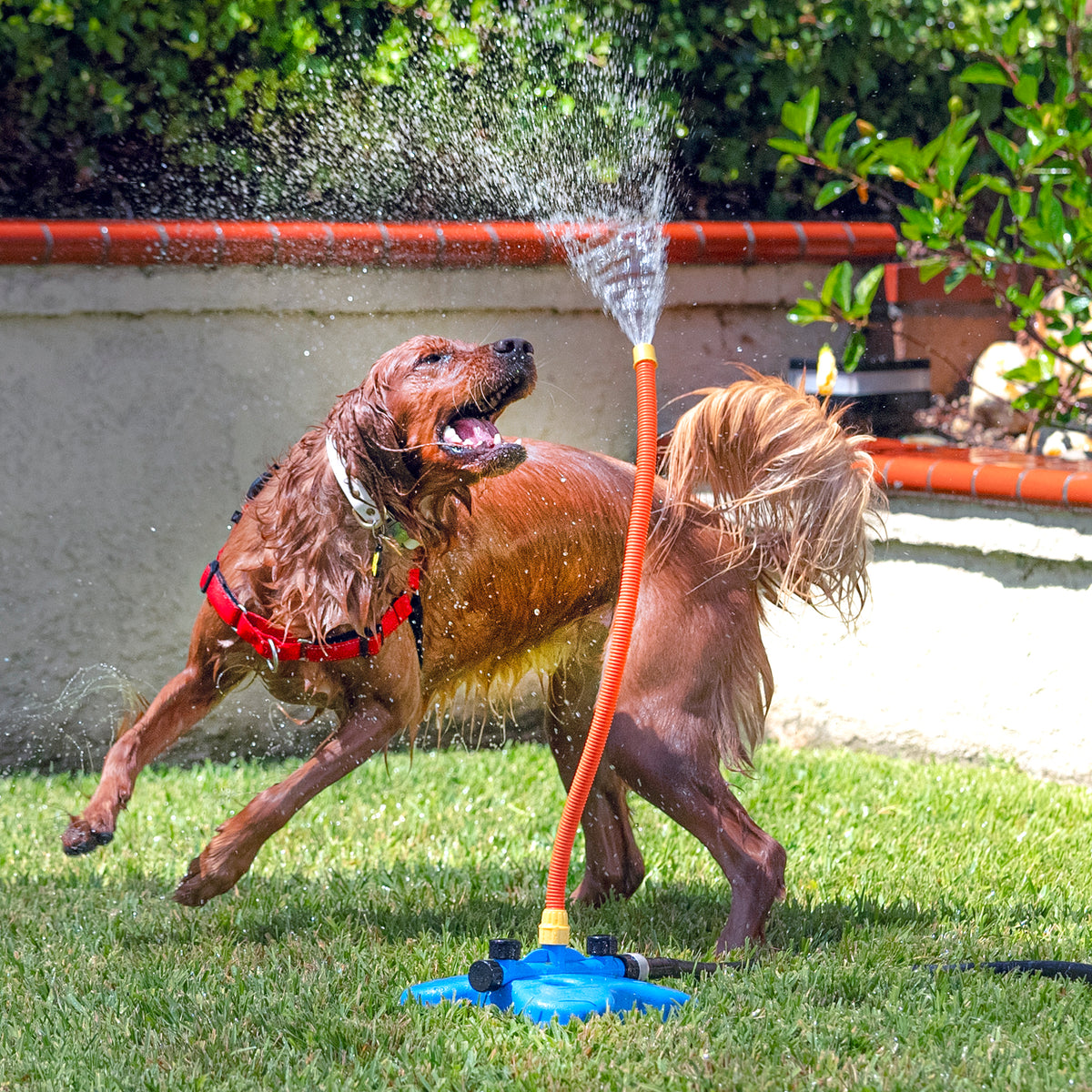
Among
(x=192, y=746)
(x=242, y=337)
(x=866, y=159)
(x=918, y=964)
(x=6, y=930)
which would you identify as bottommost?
(x=192, y=746)

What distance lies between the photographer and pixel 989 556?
17.1 ft

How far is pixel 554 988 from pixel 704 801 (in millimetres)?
721

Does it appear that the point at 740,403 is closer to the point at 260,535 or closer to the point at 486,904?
the point at 260,535

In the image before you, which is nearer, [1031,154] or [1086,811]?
[1086,811]

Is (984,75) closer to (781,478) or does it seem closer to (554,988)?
(781,478)

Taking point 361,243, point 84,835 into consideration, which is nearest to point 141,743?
point 84,835

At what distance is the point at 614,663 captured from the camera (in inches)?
117

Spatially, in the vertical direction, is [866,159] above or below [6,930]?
above

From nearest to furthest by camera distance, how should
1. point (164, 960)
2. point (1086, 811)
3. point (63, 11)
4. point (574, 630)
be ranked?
1. point (164, 960)
2. point (574, 630)
3. point (1086, 811)
4. point (63, 11)

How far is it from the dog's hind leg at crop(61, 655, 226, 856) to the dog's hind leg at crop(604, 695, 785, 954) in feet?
3.24

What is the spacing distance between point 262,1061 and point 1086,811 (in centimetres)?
309

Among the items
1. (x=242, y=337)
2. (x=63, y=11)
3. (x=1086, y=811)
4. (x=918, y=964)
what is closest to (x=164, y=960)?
(x=918, y=964)

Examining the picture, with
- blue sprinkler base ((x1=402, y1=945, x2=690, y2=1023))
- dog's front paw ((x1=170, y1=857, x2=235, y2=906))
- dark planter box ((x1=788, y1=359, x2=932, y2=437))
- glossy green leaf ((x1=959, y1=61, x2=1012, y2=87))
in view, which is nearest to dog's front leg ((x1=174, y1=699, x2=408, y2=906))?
dog's front paw ((x1=170, y1=857, x2=235, y2=906))

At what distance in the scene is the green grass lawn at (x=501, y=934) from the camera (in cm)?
259
